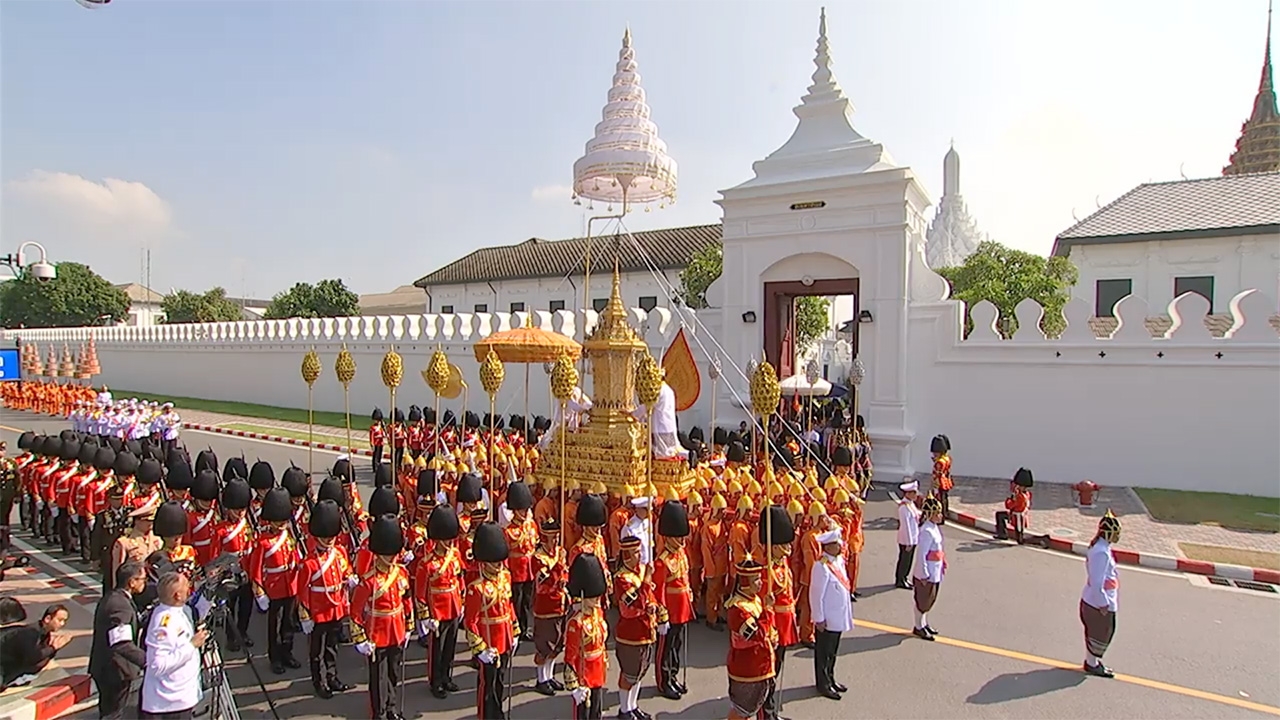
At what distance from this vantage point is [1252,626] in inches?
259

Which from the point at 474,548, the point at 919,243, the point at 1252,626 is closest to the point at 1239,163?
the point at 919,243

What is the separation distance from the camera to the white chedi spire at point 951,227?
40438 mm

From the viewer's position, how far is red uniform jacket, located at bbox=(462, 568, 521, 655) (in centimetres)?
476

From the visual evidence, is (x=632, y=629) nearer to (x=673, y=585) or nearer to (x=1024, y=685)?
(x=673, y=585)

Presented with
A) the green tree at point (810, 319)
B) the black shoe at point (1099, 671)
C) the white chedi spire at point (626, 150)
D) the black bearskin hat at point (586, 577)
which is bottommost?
the black shoe at point (1099, 671)

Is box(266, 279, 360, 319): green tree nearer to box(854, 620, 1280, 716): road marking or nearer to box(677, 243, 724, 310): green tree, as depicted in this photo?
box(677, 243, 724, 310): green tree

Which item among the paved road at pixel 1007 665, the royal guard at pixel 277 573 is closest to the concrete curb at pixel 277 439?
the royal guard at pixel 277 573

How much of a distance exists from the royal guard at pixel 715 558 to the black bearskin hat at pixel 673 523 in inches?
42.1

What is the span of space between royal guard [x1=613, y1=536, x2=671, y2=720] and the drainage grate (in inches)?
274

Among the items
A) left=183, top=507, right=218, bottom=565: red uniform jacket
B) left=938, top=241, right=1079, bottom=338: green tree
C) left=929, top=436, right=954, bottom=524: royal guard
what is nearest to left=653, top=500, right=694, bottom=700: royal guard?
left=183, top=507, right=218, bottom=565: red uniform jacket

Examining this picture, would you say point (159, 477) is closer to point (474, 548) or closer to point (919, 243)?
point (474, 548)

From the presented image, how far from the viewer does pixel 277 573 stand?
222 inches

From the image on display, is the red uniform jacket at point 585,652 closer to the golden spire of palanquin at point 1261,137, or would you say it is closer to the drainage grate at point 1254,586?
the drainage grate at point 1254,586

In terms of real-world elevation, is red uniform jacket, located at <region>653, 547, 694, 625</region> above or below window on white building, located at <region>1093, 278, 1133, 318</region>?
below
